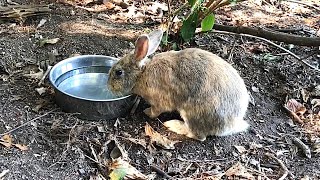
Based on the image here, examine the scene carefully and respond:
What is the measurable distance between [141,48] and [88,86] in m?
0.73

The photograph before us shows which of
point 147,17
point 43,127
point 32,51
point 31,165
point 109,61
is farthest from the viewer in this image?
point 147,17

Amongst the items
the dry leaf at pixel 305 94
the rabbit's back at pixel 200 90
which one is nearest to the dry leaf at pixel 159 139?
the rabbit's back at pixel 200 90

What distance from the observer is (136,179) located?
153 inches

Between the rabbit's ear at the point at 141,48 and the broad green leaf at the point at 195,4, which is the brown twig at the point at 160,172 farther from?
the broad green leaf at the point at 195,4

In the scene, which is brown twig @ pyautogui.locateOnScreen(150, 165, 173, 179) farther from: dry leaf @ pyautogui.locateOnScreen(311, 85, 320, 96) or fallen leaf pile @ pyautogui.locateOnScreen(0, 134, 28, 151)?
dry leaf @ pyautogui.locateOnScreen(311, 85, 320, 96)

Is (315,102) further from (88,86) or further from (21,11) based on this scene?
(21,11)

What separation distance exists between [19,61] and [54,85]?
91 centimetres

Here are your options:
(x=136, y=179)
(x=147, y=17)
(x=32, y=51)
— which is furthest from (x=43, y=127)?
(x=147, y=17)

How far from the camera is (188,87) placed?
4.27 metres

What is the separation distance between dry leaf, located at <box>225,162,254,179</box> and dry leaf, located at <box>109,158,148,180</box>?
2.07ft

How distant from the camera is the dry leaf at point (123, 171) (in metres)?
3.82

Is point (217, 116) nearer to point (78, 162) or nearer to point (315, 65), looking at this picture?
point (78, 162)

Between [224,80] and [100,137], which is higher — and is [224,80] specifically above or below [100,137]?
above

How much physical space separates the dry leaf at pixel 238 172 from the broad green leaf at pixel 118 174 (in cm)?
77
